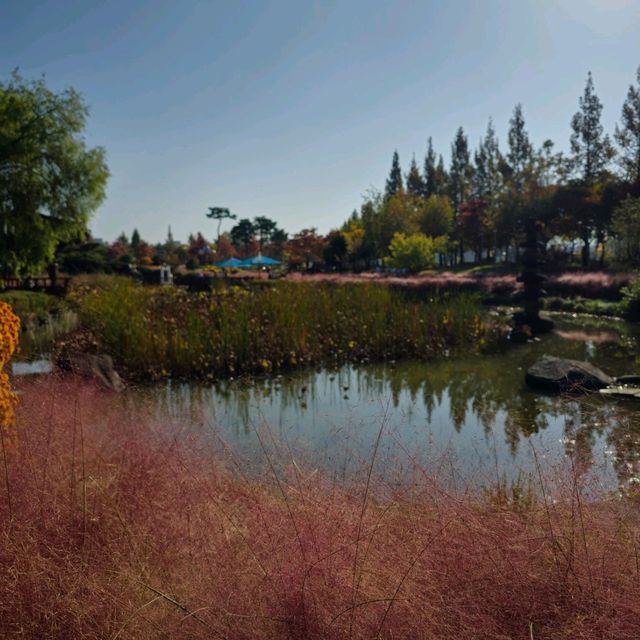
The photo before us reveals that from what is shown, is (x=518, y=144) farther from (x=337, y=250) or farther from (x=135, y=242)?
(x=135, y=242)

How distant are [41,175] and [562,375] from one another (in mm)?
20190

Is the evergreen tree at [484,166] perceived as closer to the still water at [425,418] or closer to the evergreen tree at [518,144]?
the evergreen tree at [518,144]

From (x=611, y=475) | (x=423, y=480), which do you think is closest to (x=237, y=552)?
(x=423, y=480)

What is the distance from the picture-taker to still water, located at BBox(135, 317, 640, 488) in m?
4.03

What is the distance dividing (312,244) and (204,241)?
70.1 feet

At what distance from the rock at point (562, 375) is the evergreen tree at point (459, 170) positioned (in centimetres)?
4091

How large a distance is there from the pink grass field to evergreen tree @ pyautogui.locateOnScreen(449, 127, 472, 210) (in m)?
46.4

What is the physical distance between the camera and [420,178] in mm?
51062

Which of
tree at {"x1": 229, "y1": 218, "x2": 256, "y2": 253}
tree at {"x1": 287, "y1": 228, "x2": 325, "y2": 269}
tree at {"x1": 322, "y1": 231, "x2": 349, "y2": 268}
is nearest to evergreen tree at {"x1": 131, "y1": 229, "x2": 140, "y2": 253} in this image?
tree at {"x1": 229, "y1": 218, "x2": 256, "y2": 253}

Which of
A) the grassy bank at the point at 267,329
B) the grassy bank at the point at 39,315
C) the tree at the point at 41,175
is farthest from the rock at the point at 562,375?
the tree at the point at 41,175

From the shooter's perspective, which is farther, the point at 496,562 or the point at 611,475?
the point at 611,475

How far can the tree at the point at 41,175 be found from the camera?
20.0 metres

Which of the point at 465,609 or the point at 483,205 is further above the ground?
the point at 483,205

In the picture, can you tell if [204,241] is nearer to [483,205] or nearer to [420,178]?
[420,178]
